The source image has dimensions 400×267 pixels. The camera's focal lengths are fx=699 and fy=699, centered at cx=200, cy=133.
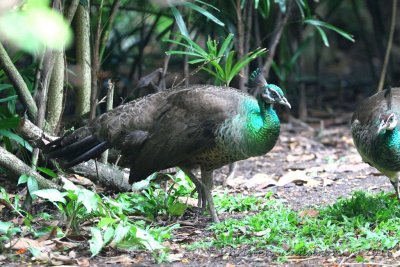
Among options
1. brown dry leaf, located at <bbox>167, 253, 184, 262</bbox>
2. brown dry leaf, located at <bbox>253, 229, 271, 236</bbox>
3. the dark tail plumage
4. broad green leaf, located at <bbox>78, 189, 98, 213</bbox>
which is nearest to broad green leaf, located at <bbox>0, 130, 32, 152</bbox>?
the dark tail plumage

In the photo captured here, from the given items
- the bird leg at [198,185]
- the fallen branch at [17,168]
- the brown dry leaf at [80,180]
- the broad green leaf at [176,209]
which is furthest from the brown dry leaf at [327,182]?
the fallen branch at [17,168]

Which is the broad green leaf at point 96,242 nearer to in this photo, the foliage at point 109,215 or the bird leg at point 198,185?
the foliage at point 109,215

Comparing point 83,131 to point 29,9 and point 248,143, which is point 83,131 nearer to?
point 248,143

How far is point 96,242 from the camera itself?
160 inches

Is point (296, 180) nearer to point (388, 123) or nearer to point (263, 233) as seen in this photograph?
point (388, 123)

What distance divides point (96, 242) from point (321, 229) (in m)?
1.54

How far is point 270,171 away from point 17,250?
3474 mm

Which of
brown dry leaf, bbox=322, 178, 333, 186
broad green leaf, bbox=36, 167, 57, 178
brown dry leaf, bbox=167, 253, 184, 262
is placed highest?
broad green leaf, bbox=36, 167, 57, 178

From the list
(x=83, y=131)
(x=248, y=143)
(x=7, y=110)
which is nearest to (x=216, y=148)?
(x=248, y=143)

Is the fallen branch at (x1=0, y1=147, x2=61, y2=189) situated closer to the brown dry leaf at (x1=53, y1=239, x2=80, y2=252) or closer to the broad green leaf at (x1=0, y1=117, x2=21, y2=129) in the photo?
the broad green leaf at (x1=0, y1=117, x2=21, y2=129)

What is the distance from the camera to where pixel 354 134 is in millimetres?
5648

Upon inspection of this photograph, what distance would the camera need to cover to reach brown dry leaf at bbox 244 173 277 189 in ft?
21.1

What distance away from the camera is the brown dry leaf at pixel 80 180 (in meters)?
5.84

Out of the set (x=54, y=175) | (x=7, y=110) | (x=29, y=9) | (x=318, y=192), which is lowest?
(x=318, y=192)
